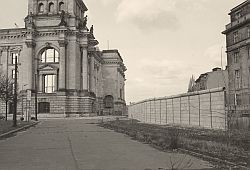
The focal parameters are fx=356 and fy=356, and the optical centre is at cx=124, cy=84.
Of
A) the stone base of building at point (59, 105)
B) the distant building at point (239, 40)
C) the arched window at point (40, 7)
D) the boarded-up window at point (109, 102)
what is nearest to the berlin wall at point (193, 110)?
the distant building at point (239, 40)

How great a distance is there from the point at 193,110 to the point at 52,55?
5799cm

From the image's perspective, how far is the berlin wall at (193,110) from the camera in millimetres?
21516

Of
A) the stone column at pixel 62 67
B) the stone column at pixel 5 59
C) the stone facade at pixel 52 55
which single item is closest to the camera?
the stone facade at pixel 52 55

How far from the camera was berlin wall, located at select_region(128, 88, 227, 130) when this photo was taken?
21.5 metres

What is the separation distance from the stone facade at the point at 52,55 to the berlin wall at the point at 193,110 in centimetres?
3855

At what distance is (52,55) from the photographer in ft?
262

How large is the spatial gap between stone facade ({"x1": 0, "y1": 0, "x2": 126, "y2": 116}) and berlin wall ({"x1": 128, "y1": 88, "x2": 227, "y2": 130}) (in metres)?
38.5

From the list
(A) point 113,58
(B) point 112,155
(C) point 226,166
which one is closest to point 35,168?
(B) point 112,155

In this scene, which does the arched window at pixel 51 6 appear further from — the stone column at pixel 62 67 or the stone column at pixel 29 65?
the stone column at pixel 62 67

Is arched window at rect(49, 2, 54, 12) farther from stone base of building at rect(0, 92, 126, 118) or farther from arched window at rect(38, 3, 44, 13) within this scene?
stone base of building at rect(0, 92, 126, 118)

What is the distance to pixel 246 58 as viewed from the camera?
52.9 m

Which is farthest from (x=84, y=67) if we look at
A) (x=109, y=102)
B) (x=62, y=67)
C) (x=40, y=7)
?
(x=109, y=102)

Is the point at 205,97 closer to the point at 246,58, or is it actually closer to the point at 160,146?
the point at 160,146

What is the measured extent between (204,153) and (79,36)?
7253 cm
